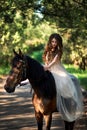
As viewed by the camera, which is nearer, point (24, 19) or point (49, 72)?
point (49, 72)

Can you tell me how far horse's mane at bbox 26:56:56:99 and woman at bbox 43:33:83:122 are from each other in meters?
0.19

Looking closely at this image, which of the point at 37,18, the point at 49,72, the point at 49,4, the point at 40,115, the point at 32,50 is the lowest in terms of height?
the point at 32,50

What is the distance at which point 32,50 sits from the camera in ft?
272

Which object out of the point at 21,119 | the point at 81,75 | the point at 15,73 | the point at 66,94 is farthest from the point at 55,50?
the point at 81,75

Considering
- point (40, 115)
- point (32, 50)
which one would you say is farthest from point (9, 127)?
point (32, 50)

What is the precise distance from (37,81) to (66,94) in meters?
0.93

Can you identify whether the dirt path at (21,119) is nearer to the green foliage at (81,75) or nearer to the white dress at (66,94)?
the white dress at (66,94)

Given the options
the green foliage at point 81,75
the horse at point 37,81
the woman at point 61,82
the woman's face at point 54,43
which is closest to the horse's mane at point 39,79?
the horse at point 37,81

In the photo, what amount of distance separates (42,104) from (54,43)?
3.96 feet

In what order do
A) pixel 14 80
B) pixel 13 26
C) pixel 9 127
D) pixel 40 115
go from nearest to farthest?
1. pixel 14 80
2. pixel 40 115
3. pixel 9 127
4. pixel 13 26

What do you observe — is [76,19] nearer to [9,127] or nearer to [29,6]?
[29,6]

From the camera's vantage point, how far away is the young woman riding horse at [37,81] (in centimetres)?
799

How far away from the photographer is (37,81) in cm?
835

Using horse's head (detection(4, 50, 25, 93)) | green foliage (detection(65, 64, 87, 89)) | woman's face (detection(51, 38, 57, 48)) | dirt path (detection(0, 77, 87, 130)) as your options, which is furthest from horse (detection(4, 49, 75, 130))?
green foliage (detection(65, 64, 87, 89))
